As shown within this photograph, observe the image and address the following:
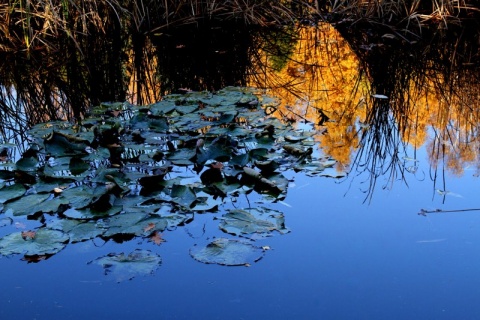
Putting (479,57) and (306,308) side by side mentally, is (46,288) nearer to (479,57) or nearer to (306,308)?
(306,308)

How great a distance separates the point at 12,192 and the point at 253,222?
0.89 metres

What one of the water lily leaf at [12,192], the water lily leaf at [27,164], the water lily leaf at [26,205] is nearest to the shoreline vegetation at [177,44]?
the water lily leaf at [27,164]

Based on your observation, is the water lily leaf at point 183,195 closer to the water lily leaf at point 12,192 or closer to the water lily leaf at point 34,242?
the water lily leaf at point 34,242

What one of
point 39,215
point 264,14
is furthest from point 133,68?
point 39,215

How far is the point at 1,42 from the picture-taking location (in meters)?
4.43

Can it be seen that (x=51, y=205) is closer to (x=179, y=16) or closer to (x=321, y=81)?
(x=321, y=81)

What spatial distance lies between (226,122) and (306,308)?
161cm

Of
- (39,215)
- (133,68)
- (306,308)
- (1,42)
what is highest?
(1,42)

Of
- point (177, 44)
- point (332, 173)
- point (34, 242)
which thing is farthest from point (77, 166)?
point (177, 44)

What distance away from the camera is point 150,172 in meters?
2.40

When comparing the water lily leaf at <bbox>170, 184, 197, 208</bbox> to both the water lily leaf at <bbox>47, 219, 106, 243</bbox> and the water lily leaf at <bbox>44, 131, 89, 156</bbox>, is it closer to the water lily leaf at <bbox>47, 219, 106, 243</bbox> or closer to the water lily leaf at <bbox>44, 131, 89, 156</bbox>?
the water lily leaf at <bbox>47, 219, 106, 243</bbox>

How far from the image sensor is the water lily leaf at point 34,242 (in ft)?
5.91

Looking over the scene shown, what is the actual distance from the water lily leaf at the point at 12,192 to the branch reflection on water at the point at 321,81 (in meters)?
0.82

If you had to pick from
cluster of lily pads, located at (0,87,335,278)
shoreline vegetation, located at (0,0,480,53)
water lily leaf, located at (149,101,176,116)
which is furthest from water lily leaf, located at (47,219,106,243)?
shoreline vegetation, located at (0,0,480,53)
